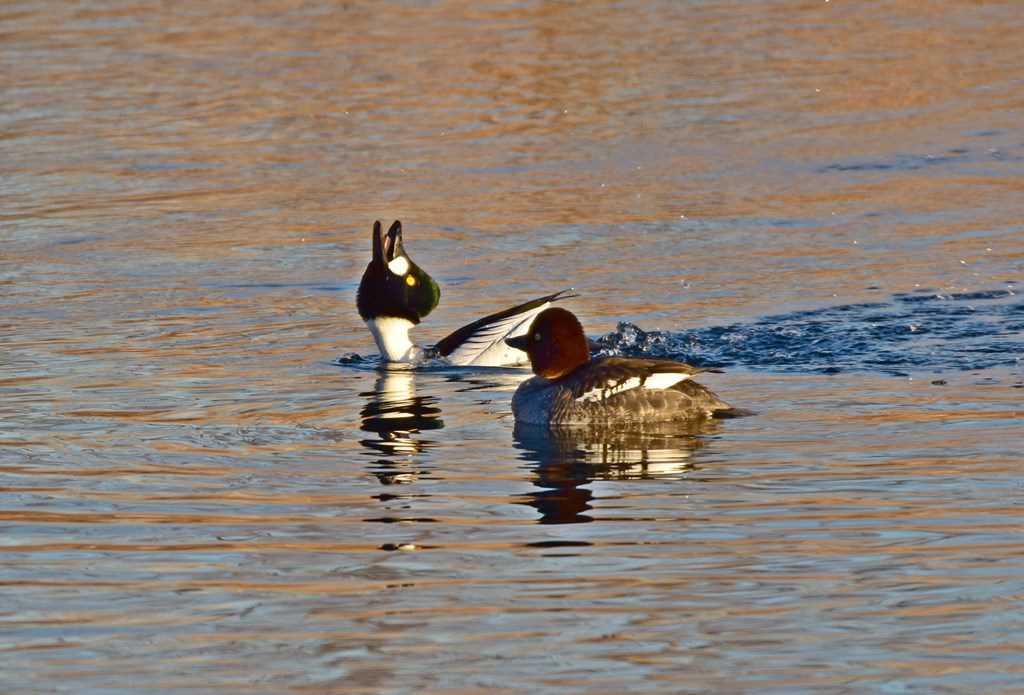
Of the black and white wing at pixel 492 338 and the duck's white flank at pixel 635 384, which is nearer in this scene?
the duck's white flank at pixel 635 384

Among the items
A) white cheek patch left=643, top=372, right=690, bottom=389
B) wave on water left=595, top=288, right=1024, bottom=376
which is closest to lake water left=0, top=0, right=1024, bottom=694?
wave on water left=595, top=288, right=1024, bottom=376

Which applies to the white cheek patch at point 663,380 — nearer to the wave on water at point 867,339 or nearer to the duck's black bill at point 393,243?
the wave on water at point 867,339

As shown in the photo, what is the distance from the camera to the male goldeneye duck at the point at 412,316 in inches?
521

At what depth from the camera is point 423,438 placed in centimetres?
1097

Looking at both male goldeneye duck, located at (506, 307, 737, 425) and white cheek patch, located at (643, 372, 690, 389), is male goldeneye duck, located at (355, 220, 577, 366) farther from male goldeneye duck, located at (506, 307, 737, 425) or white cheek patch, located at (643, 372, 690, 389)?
white cheek patch, located at (643, 372, 690, 389)

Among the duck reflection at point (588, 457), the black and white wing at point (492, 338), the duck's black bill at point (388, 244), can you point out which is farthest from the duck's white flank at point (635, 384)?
the duck's black bill at point (388, 244)

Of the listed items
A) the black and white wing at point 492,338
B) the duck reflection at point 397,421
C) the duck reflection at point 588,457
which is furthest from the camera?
the black and white wing at point 492,338

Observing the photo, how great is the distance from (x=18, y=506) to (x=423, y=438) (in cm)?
258

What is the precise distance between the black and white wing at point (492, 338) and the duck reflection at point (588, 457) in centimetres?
203

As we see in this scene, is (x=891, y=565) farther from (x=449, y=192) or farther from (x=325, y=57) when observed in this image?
(x=325, y=57)

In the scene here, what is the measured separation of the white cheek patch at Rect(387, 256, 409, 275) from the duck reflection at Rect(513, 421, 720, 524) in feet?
10.9

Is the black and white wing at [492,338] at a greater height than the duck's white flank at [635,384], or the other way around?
the black and white wing at [492,338]

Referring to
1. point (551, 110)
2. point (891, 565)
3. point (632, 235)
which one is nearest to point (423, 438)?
point (891, 565)

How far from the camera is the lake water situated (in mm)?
7082
